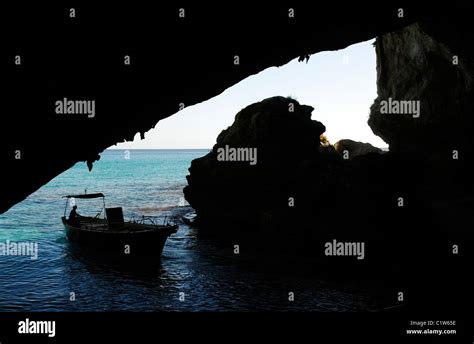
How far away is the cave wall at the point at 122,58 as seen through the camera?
4512mm

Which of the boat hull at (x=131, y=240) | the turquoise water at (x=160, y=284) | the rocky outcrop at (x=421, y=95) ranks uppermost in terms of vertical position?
the rocky outcrop at (x=421, y=95)

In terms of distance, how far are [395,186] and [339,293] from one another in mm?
8049

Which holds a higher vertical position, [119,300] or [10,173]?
[10,173]

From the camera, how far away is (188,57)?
544 centimetres

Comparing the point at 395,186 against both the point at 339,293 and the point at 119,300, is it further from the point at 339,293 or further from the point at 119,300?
the point at 119,300

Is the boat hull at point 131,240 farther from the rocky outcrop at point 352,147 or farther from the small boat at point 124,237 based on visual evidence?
the rocky outcrop at point 352,147

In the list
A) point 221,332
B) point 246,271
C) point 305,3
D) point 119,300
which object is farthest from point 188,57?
point 246,271

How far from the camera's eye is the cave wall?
451cm

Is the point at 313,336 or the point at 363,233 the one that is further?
the point at 363,233

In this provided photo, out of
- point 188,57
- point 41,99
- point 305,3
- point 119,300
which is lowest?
point 119,300

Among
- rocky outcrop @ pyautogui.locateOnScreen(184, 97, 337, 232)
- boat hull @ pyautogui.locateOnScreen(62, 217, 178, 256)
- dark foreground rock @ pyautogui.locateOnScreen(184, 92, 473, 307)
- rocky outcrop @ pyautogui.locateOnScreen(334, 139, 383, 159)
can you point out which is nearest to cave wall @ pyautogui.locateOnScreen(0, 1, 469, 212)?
dark foreground rock @ pyautogui.locateOnScreen(184, 92, 473, 307)

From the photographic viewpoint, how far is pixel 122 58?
499cm

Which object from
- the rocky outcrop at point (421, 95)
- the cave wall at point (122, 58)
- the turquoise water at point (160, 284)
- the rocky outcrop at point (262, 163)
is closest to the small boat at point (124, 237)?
the turquoise water at point (160, 284)

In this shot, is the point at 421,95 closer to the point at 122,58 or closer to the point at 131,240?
the point at 131,240
